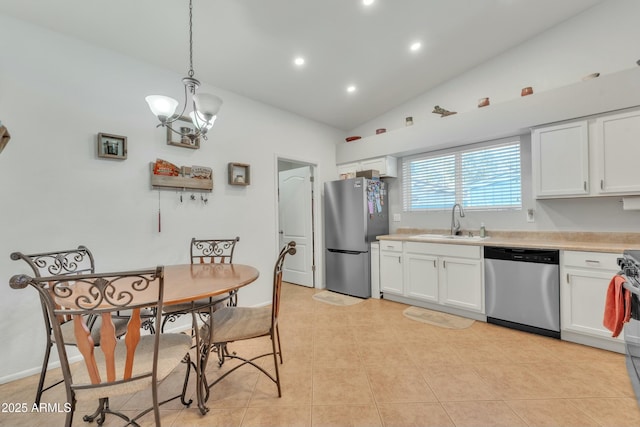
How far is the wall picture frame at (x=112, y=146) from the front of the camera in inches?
92.6

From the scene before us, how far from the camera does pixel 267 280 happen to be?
365 cm

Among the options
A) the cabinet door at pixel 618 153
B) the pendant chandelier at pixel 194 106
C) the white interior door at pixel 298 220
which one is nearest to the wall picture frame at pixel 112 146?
the pendant chandelier at pixel 194 106

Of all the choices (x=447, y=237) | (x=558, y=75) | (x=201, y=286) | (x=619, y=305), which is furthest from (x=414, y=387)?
(x=558, y=75)

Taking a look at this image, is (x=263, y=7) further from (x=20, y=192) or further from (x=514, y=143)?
(x=514, y=143)

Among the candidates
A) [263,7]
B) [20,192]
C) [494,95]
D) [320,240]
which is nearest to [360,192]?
[320,240]

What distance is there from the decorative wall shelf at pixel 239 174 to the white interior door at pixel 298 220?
1278 mm

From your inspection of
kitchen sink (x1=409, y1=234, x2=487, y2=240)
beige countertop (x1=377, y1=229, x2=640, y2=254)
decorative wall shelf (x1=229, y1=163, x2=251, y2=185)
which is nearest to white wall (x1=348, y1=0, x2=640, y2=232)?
beige countertop (x1=377, y1=229, x2=640, y2=254)

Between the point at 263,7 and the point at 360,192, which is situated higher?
the point at 263,7

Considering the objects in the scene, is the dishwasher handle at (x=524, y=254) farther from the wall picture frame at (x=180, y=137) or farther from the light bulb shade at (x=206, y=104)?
the wall picture frame at (x=180, y=137)

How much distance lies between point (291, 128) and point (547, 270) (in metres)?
3.44

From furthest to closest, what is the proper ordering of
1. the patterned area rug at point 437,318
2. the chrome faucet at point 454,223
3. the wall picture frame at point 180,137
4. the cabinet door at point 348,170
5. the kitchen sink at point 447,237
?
the cabinet door at point 348,170 < the chrome faucet at point 454,223 < the kitchen sink at point 447,237 < the patterned area rug at point 437,318 < the wall picture frame at point 180,137

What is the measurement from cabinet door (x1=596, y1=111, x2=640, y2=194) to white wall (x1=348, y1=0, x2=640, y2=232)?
1.02ft

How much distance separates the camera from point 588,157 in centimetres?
257

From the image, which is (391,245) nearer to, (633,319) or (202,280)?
(633,319)
